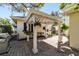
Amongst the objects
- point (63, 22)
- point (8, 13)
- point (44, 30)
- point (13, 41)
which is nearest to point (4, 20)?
point (8, 13)

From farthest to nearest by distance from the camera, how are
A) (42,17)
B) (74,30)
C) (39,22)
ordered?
(74,30), (39,22), (42,17)

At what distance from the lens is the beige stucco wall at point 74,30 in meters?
6.81

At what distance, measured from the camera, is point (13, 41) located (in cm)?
682

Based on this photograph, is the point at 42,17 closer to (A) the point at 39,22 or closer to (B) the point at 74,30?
(A) the point at 39,22

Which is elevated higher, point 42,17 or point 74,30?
point 42,17

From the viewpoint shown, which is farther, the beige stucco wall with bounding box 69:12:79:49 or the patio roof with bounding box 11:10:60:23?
the beige stucco wall with bounding box 69:12:79:49

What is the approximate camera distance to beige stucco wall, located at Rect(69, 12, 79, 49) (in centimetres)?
681

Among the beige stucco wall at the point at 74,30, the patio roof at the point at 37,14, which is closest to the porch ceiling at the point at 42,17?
the patio roof at the point at 37,14

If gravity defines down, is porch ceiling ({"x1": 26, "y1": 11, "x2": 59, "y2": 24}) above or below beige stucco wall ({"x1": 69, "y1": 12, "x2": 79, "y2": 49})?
above

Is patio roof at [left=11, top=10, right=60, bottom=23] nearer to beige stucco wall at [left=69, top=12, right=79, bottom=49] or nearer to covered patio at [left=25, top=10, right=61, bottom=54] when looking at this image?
covered patio at [left=25, top=10, right=61, bottom=54]

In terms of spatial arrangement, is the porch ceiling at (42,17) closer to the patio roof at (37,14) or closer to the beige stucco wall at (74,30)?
the patio roof at (37,14)

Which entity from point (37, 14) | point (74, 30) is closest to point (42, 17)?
point (37, 14)

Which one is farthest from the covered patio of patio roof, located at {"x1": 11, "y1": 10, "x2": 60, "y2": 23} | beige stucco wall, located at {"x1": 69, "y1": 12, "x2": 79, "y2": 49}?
beige stucco wall, located at {"x1": 69, "y1": 12, "x2": 79, "y2": 49}

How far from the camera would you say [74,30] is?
23.1 feet
